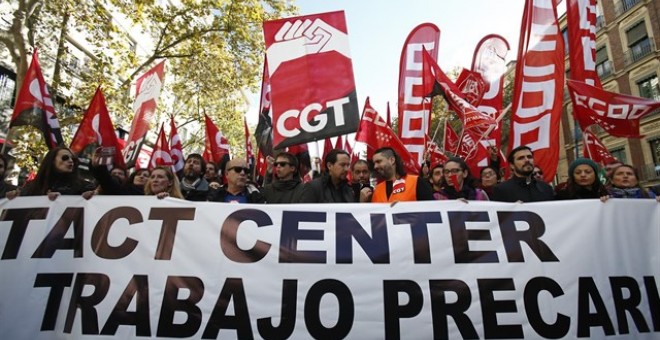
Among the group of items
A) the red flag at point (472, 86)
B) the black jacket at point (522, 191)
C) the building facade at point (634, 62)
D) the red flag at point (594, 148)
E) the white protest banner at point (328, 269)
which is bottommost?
the white protest banner at point (328, 269)

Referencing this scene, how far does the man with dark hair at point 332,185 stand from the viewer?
3885mm

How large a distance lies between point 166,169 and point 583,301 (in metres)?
3.87

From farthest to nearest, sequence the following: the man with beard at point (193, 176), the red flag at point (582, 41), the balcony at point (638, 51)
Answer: the balcony at point (638, 51) → the red flag at point (582, 41) → the man with beard at point (193, 176)

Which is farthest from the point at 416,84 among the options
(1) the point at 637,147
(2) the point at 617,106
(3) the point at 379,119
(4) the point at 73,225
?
(1) the point at 637,147

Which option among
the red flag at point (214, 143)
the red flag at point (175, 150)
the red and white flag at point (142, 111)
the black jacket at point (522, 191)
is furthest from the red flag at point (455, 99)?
the red flag at point (175, 150)

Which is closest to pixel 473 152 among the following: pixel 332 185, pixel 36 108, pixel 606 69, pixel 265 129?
pixel 332 185

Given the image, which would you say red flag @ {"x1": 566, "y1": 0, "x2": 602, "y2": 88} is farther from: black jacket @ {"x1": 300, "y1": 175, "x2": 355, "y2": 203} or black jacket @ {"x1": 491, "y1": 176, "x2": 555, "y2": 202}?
black jacket @ {"x1": 300, "y1": 175, "x2": 355, "y2": 203}

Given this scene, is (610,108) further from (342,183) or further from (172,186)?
(172,186)

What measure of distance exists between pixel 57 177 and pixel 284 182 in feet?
7.33

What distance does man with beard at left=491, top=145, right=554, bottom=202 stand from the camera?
152 inches

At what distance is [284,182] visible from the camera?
13.5 ft

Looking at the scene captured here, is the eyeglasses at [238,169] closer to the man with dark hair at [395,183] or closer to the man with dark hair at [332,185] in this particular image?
the man with dark hair at [332,185]

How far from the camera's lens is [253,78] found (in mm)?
13945

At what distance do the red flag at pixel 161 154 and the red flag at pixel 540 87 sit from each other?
6.30m
